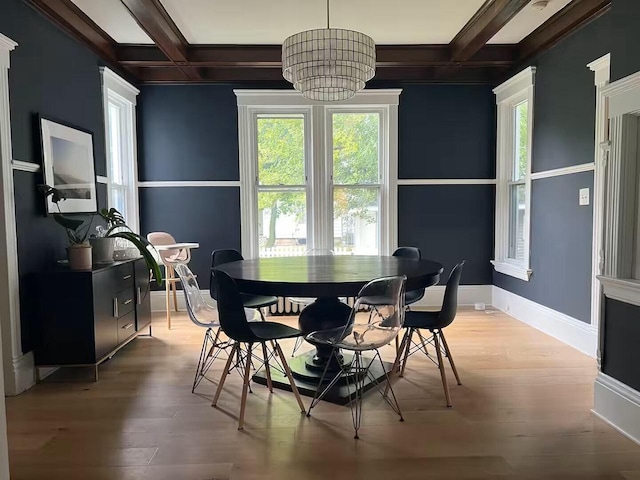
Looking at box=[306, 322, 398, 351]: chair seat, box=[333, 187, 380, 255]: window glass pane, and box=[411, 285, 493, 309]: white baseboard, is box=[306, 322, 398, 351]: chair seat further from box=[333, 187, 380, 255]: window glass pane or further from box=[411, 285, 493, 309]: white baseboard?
box=[411, 285, 493, 309]: white baseboard

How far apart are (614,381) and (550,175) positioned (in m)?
2.20

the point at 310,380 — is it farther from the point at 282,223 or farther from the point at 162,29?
the point at 162,29

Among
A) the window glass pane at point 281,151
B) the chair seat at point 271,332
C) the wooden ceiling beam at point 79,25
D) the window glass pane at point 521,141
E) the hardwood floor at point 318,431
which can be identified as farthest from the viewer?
the window glass pane at point 281,151

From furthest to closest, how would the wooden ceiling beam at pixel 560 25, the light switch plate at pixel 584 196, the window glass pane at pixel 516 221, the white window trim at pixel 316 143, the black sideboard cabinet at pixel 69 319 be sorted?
the white window trim at pixel 316 143
the window glass pane at pixel 516 221
the light switch plate at pixel 584 196
the wooden ceiling beam at pixel 560 25
the black sideboard cabinet at pixel 69 319

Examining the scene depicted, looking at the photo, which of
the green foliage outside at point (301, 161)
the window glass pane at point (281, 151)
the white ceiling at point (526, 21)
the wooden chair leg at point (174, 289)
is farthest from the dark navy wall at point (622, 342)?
the wooden chair leg at point (174, 289)

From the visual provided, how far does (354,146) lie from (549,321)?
8.98 feet

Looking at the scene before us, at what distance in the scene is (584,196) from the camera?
3633mm

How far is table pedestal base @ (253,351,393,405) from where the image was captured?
9.16 feet

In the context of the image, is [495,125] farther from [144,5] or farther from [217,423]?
[217,423]

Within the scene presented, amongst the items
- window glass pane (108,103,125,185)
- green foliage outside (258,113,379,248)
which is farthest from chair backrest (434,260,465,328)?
window glass pane (108,103,125,185)

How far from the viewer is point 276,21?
392 centimetres

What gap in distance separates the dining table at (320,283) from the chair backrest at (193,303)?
20cm

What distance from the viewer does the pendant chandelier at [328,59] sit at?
9.34ft

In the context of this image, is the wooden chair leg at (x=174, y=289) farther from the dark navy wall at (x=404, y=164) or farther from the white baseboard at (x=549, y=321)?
the white baseboard at (x=549, y=321)
